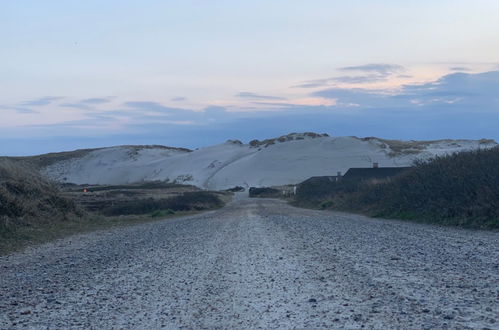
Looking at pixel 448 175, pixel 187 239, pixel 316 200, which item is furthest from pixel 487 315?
pixel 316 200

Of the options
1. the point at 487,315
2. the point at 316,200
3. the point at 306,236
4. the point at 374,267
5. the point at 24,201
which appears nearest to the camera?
the point at 487,315

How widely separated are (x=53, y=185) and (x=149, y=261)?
1692 cm

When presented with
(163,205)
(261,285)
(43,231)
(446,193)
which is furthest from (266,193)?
(261,285)

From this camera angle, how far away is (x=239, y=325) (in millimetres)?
6848

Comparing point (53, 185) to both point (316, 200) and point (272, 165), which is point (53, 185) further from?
point (272, 165)

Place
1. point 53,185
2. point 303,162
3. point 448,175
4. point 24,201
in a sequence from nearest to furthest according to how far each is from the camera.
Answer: point 24,201
point 448,175
point 53,185
point 303,162

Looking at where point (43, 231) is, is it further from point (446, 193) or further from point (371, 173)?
point (371, 173)

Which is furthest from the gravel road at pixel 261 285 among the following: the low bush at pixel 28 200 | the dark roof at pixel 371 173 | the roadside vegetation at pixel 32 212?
the dark roof at pixel 371 173

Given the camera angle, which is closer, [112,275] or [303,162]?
[112,275]

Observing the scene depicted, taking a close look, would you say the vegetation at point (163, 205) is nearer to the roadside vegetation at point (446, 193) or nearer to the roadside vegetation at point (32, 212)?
the roadside vegetation at point (32, 212)

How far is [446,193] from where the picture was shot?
24.6 m

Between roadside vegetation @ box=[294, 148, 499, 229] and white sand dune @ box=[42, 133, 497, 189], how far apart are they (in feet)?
201

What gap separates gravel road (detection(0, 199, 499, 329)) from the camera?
23.3 ft

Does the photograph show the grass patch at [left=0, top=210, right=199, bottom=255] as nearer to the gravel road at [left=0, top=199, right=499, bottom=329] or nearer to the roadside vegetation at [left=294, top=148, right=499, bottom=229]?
the gravel road at [left=0, top=199, right=499, bottom=329]
